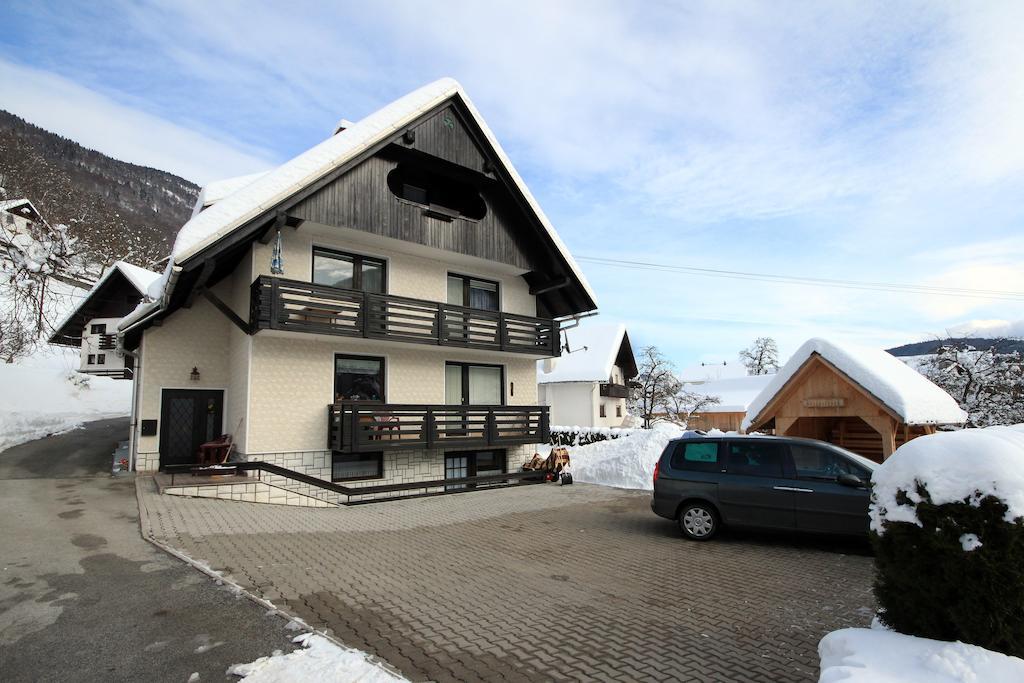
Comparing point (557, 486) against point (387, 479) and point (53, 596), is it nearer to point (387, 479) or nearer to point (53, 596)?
point (387, 479)

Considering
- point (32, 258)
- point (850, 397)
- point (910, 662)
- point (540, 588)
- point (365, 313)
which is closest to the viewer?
point (910, 662)

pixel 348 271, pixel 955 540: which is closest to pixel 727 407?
pixel 348 271

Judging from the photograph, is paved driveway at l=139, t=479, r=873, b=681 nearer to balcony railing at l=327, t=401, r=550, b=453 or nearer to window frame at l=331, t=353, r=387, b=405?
balcony railing at l=327, t=401, r=550, b=453

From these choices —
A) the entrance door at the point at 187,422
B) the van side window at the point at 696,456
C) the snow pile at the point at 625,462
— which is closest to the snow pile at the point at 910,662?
the van side window at the point at 696,456

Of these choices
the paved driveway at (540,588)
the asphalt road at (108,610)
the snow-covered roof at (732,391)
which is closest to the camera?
the asphalt road at (108,610)

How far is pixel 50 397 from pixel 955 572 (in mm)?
41861

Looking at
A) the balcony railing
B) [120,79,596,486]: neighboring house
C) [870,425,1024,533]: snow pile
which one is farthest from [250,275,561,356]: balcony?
[870,425,1024,533]: snow pile

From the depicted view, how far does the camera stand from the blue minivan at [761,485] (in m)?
8.23

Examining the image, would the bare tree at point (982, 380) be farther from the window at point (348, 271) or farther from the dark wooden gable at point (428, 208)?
the window at point (348, 271)

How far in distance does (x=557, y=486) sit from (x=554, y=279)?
6502mm

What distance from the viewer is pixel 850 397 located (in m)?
12.8

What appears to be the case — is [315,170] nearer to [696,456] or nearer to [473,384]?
[473,384]

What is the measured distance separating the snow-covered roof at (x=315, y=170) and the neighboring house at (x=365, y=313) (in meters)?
0.04

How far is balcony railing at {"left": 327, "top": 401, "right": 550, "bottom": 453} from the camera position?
44.0 ft
